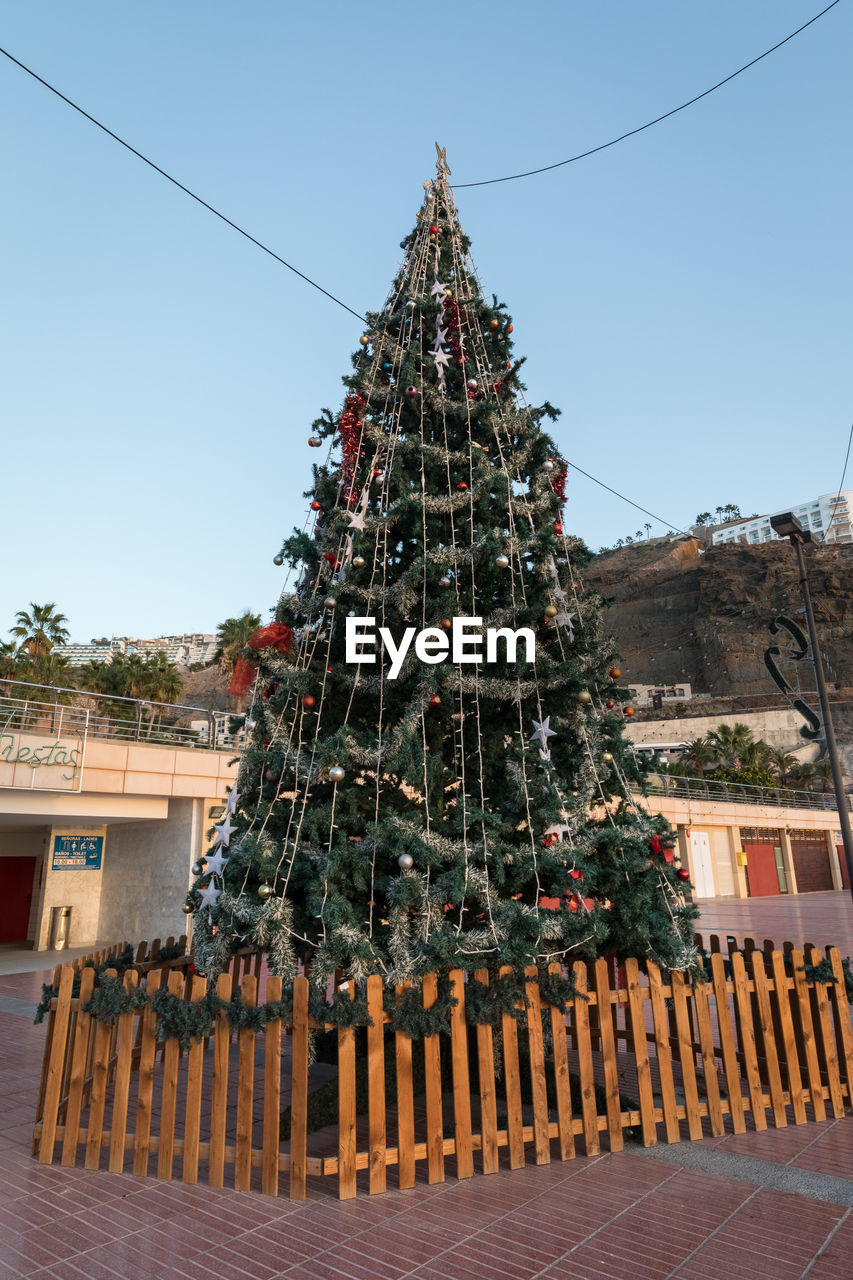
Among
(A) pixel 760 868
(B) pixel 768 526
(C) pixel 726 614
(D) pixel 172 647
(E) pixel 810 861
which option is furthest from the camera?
(D) pixel 172 647

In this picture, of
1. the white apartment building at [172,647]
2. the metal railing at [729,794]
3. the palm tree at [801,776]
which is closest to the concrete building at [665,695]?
the palm tree at [801,776]

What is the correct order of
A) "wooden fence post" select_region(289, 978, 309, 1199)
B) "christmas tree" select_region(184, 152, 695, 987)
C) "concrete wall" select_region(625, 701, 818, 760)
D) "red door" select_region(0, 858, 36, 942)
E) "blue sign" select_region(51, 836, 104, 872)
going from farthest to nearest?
"concrete wall" select_region(625, 701, 818, 760), "red door" select_region(0, 858, 36, 942), "blue sign" select_region(51, 836, 104, 872), "christmas tree" select_region(184, 152, 695, 987), "wooden fence post" select_region(289, 978, 309, 1199)

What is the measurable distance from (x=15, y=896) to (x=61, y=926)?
2.64 metres

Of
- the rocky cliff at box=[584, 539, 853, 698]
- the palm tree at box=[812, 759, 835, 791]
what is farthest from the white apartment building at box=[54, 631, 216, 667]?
the palm tree at box=[812, 759, 835, 791]

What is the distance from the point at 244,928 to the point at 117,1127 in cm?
125

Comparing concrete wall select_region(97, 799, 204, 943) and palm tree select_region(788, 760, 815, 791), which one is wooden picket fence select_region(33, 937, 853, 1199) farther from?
palm tree select_region(788, 760, 815, 791)

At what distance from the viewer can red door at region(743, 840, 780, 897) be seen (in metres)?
32.4

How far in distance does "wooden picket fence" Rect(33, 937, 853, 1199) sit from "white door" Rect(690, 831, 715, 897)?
83.2 feet

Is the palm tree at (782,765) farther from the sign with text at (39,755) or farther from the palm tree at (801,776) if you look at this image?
the sign with text at (39,755)

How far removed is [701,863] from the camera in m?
29.7

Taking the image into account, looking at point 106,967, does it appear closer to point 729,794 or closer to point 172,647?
point 729,794

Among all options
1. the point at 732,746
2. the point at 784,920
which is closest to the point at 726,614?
the point at 732,746

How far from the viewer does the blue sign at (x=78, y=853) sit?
1603cm

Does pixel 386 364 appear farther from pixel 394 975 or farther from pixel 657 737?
pixel 657 737
